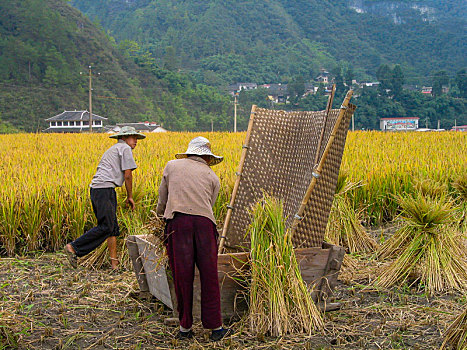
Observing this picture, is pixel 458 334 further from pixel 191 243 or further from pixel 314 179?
pixel 191 243

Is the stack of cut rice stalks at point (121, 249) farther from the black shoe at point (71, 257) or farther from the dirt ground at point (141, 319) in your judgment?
the dirt ground at point (141, 319)

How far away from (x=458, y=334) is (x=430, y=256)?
69.3 inches

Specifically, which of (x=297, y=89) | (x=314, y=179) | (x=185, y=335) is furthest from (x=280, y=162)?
(x=297, y=89)

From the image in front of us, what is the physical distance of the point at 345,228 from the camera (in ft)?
21.0

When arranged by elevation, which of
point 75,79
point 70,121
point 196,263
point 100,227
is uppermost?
point 75,79

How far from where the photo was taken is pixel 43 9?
70062mm

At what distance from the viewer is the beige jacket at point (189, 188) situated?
12.8 feet

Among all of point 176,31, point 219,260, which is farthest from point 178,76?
point 219,260

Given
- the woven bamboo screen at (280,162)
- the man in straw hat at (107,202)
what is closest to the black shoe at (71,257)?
the man in straw hat at (107,202)

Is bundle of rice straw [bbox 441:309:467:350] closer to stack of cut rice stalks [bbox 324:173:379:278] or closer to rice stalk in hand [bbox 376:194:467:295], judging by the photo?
rice stalk in hand [bbox 376:194:467:295]

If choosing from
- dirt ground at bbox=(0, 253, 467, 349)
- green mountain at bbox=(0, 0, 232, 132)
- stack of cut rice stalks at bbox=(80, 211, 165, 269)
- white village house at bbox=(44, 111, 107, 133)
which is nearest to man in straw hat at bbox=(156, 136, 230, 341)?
dirt ground at bbox=(0, 253, 467, 349)

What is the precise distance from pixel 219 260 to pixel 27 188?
3.70 metres

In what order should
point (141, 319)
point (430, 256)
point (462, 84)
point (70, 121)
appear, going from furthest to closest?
point (462, 84) < point (70, 121) < point (430, 256) < point (141, 319)

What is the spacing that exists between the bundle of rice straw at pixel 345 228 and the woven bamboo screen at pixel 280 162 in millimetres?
1126
